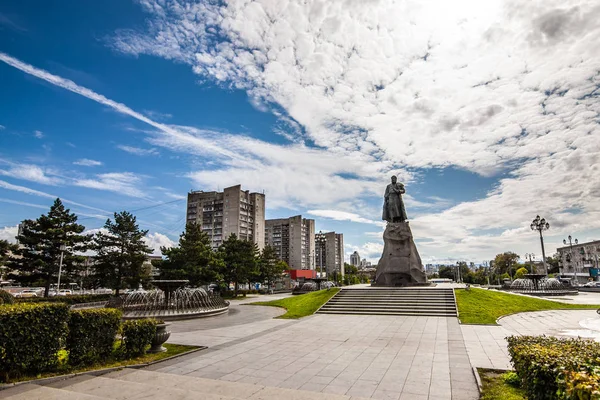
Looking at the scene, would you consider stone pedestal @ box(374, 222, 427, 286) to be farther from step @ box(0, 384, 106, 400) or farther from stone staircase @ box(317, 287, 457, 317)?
step @ box(0, 384, 106, 400)

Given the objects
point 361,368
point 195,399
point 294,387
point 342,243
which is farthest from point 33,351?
point 342,243

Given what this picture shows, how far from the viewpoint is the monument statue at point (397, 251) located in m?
26.5

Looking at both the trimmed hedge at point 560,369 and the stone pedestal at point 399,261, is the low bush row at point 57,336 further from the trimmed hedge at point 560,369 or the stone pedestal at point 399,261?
the stone pedestal at point 399,261

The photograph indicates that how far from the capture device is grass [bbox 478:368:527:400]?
634cm

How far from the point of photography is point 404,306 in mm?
19453

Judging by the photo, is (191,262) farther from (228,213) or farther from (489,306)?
(228,213)

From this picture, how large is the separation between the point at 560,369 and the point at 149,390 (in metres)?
7.03

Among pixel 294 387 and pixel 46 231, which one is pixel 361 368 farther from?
pixel 46 231

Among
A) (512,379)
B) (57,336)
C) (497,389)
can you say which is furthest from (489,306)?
(57,336)

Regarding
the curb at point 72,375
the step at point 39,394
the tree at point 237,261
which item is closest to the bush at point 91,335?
the curb at point 72,375

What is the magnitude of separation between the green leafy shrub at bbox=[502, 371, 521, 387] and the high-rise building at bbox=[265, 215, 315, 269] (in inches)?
3380

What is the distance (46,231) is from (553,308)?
35.4 m

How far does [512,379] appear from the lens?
7027 mm

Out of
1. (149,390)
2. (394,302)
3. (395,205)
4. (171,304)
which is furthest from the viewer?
(395,205)
